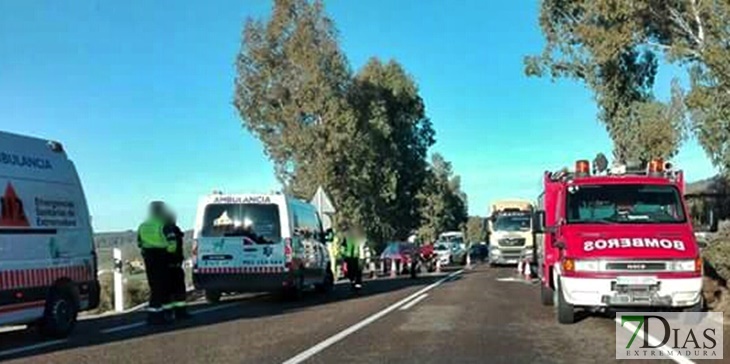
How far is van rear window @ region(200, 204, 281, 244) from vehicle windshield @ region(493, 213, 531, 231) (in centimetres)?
2320

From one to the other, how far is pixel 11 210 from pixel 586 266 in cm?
775

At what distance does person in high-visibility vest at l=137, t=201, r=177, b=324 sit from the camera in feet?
49.8

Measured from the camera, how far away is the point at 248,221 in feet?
62.2

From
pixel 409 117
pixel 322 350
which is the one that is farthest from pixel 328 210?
pixel 409 117

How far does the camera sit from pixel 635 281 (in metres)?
12.6

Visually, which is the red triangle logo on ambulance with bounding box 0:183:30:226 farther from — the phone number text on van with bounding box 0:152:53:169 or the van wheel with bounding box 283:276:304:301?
the van wheel with bounding box 283:276:304:301

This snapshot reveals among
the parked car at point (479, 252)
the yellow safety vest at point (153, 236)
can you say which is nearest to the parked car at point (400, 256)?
the yellow safety vest at point (153, 236)

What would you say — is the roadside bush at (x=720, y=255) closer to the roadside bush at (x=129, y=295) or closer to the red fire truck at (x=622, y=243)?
the red fire truck at (x=622, y=243)

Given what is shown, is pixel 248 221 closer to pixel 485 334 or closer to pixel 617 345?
pixel 485 334

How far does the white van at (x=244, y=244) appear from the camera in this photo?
61.6ft

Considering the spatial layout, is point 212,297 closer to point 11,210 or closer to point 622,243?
point 11,210

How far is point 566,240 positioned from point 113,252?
10.4 m

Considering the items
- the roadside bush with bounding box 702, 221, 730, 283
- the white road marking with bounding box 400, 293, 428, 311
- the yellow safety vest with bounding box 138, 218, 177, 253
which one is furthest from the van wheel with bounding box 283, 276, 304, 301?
the roadside bush with bounding box 702, 221, 730, 283

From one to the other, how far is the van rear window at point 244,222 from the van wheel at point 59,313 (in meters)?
5.70
